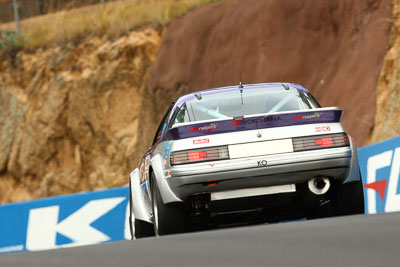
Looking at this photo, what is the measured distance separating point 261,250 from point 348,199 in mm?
3219

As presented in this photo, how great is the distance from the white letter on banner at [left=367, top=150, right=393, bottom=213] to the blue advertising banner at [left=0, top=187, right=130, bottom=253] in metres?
4.33

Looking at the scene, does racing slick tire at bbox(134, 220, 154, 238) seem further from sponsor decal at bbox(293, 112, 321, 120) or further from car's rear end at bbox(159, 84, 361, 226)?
sponsor decal at bbox(293, 112, 321, 120)

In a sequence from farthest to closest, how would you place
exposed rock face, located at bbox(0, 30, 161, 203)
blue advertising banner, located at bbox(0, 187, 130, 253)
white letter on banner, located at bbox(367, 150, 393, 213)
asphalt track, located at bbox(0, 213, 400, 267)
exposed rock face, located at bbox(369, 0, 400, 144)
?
exposed rock face, located at bbox(0, 30, 161, 203) → exposed rock face, located at bbox(369, 0, 400, 144) → blue advertising banner, located at bbox(0, 187, 130, 253) → white letter on banner, located at bbox(367, 150, 393, 213) → asphalt track, located at bbox(0, 213, 400, 267)

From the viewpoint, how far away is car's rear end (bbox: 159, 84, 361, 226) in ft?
24.8

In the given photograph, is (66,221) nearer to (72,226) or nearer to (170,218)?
(72,226)

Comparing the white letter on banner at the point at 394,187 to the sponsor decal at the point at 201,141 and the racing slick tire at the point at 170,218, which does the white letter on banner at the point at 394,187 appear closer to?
the racing slick tire at the point at 170,218

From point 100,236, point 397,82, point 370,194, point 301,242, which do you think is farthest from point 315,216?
point 397,82

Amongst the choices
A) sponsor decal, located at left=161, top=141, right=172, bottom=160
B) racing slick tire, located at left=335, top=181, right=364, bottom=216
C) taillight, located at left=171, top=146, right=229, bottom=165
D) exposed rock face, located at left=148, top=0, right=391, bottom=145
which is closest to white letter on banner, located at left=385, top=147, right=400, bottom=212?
racing slick tire, located at left=335, top=181, right=364, bottom=216

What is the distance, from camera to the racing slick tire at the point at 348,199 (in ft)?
25.9

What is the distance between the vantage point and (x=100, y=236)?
13805 millimetres

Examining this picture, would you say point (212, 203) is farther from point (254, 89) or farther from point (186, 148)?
point (254, 89)

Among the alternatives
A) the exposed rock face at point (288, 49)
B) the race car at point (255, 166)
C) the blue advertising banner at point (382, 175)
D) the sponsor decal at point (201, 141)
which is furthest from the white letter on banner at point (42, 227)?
the exposed rock face at point (288, 49)

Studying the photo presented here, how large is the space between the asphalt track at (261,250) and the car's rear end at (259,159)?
1.05 metres

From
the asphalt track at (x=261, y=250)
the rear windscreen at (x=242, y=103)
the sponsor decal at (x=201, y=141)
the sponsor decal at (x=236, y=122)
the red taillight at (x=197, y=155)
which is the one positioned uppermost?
the rear windscreen at (x=242, y=103)
